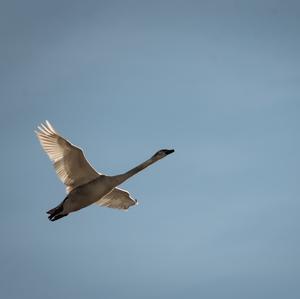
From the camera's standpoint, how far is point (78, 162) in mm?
34969

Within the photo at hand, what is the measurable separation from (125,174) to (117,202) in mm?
4933

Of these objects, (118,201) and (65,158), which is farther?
(118,201)

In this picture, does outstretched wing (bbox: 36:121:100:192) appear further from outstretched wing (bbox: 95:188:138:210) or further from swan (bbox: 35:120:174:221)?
outstretched wing (bbox: 95:188:138:210)

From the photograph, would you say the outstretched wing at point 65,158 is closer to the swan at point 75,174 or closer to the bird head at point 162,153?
the swan at point 75,174

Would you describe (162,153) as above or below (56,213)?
above

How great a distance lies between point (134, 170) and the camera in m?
35.0

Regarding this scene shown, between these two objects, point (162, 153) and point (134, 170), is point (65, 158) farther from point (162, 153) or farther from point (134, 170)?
point (162, 153)

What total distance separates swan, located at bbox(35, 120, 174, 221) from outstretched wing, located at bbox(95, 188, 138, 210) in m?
3.54

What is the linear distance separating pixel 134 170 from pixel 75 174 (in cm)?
253

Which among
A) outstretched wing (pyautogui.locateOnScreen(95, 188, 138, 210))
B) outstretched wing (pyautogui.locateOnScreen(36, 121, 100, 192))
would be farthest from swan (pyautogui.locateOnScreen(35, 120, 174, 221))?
outstretched wing (pyautogui.locateOnScreen(95, 188, 138, 210))

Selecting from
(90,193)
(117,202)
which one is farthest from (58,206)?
(117,202)

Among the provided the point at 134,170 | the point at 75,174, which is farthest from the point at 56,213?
the point at 134,170

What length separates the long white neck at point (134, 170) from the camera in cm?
3453

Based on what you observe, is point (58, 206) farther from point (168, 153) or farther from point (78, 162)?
point (168, 153)
